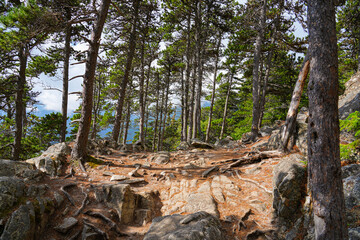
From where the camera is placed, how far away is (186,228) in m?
3.30

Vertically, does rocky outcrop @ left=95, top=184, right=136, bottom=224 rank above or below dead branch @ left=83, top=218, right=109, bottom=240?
above

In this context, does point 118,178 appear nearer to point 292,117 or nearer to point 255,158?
point 255,158

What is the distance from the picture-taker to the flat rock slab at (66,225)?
407cm

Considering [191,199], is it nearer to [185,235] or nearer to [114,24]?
[185,235]

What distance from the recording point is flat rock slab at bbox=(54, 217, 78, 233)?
13.4 ft

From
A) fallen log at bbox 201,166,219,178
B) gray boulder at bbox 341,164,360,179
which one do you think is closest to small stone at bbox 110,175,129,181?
fallen log at bbox 201,166,219,178

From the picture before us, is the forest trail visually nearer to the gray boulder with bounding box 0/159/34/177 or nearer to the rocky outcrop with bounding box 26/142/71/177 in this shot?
the rocky outcrop with bounding box 26/142/71/177

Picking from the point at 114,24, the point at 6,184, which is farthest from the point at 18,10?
the point at 6,184

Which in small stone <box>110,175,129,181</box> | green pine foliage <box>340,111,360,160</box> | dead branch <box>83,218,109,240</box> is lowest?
dead branch <box>83,218,109,240</box>

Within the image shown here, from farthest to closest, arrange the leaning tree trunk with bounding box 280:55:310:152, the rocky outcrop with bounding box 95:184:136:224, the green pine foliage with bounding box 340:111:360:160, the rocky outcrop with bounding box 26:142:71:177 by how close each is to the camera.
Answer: the leaning tree trunk with bounding box 280:55:310:152 < the rocky outcrop with bounding box 26:142:71:177 < the rocky outcrop with bounding box 95:184:136:224 < the green pine foliage with bounding box 340:111:360:160

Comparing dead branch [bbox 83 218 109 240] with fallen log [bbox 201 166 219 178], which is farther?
fallen log [bbox 201 166 219 178]

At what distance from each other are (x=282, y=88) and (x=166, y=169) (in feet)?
49.8

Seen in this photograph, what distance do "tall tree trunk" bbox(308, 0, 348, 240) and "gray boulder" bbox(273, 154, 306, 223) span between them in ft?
3.69

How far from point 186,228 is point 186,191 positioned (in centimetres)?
249
